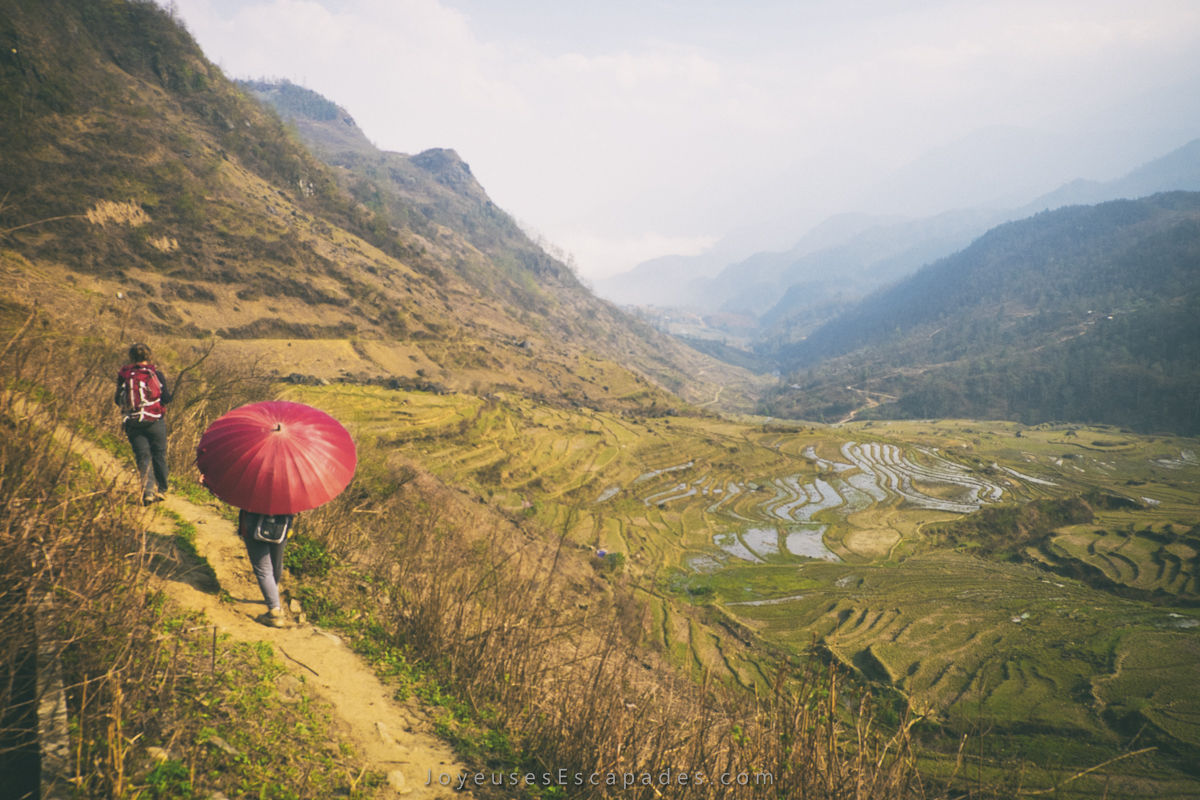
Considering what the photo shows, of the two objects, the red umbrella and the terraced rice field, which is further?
the terraced rice field

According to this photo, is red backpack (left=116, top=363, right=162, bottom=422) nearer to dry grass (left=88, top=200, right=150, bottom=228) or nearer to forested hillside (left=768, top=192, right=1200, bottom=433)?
dry grass (left=88, top=200, right=150, bottom=228)

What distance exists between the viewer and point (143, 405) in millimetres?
5711

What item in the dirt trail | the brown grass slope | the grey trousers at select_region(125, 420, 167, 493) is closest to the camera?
the dirt trail

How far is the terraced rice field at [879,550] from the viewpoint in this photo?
1622cm

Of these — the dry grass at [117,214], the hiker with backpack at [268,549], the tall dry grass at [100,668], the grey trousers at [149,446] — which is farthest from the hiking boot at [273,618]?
the dry grass at [117,214]

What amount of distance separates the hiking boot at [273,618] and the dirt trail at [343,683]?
0.05 m

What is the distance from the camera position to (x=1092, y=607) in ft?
69.8

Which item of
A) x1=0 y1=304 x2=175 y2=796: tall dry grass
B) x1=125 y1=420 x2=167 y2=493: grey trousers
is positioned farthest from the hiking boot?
x1=125 y1=420 x2=167 y2=493: grey trousers

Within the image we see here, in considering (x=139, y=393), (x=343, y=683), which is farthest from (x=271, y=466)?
(x=139, y=393)

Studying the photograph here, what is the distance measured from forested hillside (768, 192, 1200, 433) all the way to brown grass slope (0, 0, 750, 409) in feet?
235

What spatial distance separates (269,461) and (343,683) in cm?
233

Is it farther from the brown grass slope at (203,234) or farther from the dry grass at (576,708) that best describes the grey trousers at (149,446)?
the brown grass slope at (203,234)

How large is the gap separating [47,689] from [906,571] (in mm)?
34305

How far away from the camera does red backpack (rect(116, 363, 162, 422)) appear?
18.5 feet
